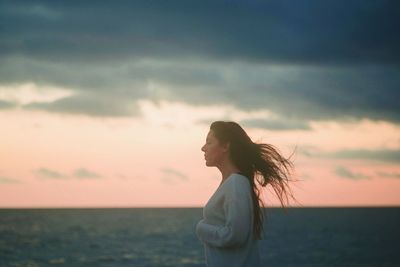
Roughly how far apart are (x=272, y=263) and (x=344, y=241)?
1138 inches

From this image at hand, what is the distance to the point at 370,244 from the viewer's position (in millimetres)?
77938

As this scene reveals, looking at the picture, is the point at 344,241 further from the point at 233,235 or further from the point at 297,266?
the point at 233,235

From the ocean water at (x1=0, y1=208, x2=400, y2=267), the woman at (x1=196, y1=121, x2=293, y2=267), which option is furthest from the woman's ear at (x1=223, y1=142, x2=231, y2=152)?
the ocean water at (x1=0, y1=208, x2=400, y2=267)

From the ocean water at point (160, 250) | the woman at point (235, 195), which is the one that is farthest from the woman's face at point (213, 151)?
the ocean water at point (160, 250)

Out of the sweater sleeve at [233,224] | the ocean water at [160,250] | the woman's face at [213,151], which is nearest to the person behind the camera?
the sweater sleeve at [233,224]

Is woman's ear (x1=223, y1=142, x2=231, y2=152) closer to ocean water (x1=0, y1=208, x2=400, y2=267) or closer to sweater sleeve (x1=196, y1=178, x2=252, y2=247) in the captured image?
sweater sleeve (x1=196, y1=178, x2=252, y2=247)

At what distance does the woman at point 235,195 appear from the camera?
5266 mm

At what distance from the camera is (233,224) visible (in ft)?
17.1

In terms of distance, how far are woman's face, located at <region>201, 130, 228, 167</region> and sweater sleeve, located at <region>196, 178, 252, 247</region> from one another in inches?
11.6

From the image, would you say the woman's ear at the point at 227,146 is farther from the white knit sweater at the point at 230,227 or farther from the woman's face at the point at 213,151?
the white knit sweater at the point at 230,227

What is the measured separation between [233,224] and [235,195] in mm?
196

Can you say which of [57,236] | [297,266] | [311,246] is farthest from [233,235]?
[57,236]

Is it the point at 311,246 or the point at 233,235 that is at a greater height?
the point at 311,246

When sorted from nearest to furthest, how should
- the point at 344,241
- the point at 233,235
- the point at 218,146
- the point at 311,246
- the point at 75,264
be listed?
the point at 233,235 < the point at 218,146 < the point at 75,264 < the point at 311,246 < the point at 344,241
